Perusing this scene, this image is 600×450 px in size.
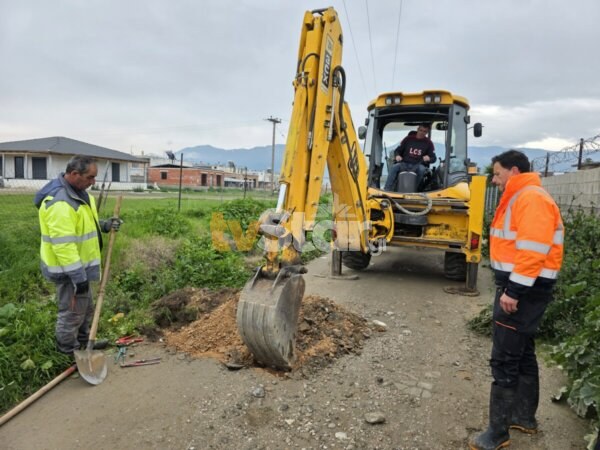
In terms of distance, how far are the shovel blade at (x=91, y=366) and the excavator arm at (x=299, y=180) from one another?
126 cm

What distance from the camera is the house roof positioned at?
104 ft

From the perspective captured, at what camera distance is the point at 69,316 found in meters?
3.82

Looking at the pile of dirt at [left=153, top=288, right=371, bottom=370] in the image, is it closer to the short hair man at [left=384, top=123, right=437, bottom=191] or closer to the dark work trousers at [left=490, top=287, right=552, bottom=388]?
the dark work trousers at [left=490, top=287, right=552, bottom=388]

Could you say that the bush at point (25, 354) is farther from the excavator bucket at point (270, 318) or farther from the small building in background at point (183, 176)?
the small building in background at point (183, 176)

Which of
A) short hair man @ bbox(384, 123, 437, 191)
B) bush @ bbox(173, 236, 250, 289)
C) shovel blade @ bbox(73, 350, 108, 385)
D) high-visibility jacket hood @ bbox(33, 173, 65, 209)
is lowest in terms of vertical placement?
shovel blade @ bbox(73, 350, 108, 385)

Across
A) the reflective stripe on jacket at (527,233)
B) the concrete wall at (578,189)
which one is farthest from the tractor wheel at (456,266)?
the reflective stripe on jacket at (527,233)

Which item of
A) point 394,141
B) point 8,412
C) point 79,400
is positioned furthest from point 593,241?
point 8,412

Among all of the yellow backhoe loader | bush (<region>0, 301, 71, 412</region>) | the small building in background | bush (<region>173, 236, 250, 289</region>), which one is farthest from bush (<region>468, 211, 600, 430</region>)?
the small building in background

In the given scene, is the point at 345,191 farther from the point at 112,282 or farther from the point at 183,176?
the point at 183,176

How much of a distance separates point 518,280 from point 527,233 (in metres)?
0.28

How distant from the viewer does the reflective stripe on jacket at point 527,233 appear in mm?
2521

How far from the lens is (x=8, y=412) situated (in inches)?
123

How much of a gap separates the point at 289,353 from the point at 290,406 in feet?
1.74

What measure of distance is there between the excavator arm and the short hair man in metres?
2.18
